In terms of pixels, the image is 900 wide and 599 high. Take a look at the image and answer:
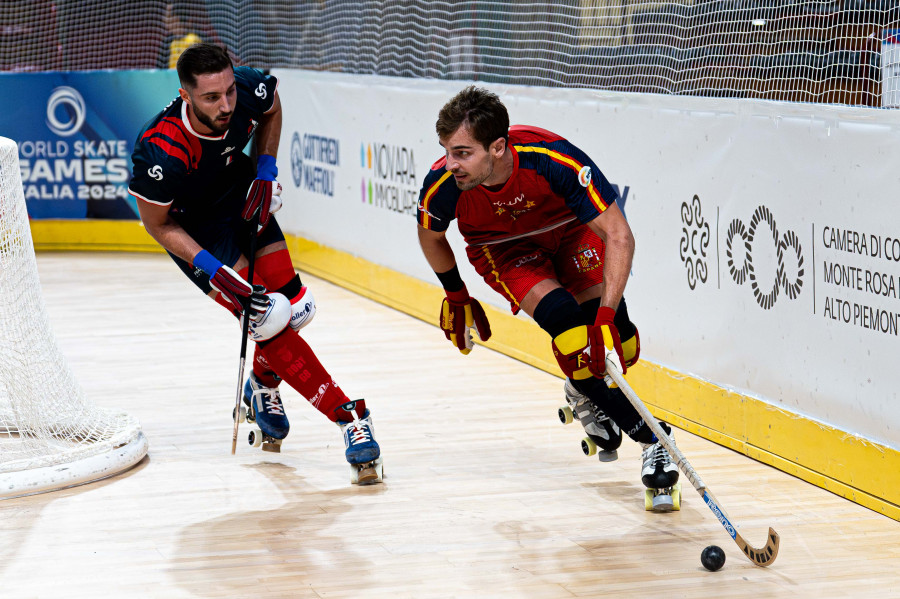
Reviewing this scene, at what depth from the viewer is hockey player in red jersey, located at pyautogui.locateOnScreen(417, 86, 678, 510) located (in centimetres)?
355

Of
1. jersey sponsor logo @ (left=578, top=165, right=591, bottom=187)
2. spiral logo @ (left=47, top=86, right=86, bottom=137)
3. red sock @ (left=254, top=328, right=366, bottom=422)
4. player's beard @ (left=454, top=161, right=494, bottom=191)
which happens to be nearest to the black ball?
jersey sponsor logo @ (left=578, top=165, right=591, bottom=187)

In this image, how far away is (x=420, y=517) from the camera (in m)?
3.79

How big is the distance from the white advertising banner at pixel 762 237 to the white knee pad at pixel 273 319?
1712 mm

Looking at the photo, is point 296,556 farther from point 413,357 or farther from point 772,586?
point 413,357

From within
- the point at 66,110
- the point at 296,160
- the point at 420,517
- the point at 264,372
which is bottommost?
the point at 420,517

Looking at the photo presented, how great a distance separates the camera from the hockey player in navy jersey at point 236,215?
3980 mm

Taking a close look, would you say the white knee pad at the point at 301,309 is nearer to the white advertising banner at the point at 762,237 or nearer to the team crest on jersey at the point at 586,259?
the team crest on jersey at the point at 586,259

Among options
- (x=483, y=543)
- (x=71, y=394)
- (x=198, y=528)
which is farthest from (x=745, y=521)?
(x=71, y=394)

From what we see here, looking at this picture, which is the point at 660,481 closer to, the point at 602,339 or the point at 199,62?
the point at 602,339

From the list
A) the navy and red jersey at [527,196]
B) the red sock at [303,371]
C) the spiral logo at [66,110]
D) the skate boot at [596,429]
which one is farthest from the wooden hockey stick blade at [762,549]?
the spiral logo at [66,110]

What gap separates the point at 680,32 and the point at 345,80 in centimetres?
331

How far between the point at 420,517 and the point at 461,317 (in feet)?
2.40

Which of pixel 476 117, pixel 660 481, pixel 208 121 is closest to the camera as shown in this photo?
pixel 476 117

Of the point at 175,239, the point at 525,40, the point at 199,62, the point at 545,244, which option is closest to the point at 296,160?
the point at 525,40
